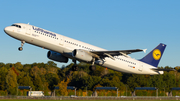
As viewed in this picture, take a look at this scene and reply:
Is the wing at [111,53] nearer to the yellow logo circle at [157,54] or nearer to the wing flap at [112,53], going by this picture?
the wing flap at [112,53]

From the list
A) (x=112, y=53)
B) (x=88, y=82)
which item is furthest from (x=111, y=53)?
(x=88, y=82)

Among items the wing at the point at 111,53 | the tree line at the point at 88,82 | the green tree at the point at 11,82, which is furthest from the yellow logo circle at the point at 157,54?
the green tree at the point at 11,82

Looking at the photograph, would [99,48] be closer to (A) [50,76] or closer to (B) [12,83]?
(B) [12,83]

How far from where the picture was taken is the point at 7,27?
40.0 m

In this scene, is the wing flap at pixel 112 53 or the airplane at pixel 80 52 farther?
the wing flap at pixel 112 53

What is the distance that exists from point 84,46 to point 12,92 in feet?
182

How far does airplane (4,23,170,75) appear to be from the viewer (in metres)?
40.4

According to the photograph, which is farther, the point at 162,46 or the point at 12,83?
the point at 12,83

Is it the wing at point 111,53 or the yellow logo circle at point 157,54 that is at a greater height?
the yellow logo circle at point 157,54

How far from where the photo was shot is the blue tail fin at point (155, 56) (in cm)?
5222

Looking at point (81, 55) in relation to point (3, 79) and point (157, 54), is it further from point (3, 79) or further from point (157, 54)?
point (3, 79)

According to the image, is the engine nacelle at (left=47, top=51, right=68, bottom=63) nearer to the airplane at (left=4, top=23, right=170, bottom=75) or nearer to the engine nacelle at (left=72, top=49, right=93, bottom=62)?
the airplane at (left=4, top=23, right=170, bottom=75)

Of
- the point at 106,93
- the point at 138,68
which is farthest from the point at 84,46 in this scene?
the point at 106,93

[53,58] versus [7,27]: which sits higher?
[7,27]
